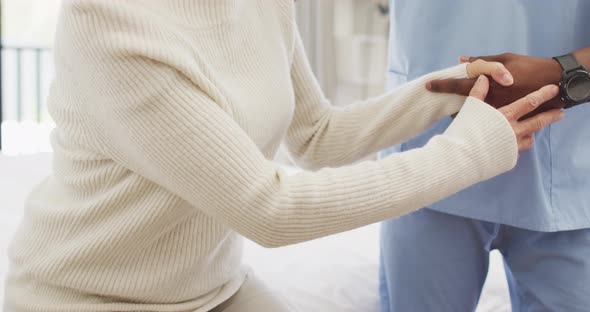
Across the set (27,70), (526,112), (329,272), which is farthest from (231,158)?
(27,70)

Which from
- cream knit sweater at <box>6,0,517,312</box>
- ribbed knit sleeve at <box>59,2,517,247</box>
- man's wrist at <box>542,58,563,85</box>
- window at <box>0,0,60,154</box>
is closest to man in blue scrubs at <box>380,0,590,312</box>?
man's wrist at <box>542,58,563,85</box>

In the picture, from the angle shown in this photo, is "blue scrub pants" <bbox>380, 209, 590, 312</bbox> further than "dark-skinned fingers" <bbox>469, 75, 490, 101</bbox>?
Yes

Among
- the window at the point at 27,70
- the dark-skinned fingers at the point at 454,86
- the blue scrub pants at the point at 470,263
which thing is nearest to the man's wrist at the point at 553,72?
the dark-skinned fingers at the point at 454,86

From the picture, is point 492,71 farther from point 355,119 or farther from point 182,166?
point 182,166

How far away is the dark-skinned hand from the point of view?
1107mm

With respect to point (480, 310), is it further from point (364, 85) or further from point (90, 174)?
point (364, 85)

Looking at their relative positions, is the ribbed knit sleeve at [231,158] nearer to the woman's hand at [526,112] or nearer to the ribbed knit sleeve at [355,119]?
the woman's hand at [526,112]

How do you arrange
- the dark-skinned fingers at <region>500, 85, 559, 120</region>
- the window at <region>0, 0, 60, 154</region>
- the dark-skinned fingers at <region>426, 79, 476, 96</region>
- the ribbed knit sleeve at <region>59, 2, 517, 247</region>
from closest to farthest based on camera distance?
the ribbed knit sleeve at <region>59, 2, 517, 247</region>
the dark-skinned fingers at <region>500, 85, 559, 120</region>
the dark-skinned fingers at <region>426, 79, 476, 96</region>
the window at <region>0, 0, 60, 154</region>

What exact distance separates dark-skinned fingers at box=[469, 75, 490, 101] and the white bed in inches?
23.5

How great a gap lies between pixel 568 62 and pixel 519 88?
83mm

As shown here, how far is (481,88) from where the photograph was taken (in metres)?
1.09

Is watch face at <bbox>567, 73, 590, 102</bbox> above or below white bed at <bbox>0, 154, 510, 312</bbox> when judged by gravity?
above

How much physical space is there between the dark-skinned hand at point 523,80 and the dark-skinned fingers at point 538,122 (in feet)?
0.06

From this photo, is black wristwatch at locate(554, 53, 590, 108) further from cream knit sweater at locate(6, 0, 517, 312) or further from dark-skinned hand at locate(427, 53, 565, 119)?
cream knit sweater at locate(6, 0, 517, 312)
